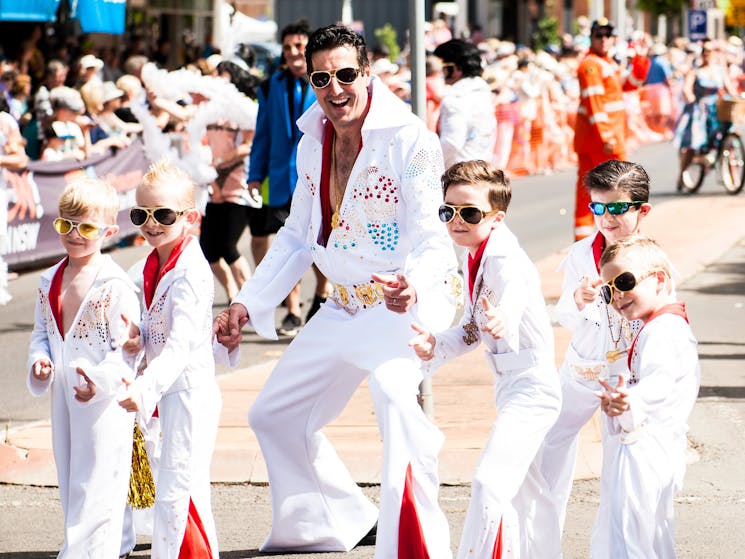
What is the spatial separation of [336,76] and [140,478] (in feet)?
5.10

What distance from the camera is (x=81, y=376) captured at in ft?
16.6

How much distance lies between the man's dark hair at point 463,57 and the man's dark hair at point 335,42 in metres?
5.67

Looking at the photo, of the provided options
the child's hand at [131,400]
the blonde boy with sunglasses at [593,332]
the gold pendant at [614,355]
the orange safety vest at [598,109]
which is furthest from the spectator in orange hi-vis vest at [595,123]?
the child's hand at [131,400]

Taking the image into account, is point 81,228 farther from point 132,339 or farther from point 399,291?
point 399,291

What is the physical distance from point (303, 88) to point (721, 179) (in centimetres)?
1107

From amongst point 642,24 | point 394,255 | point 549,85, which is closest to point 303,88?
point 394,255

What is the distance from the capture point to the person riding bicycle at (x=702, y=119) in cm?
1981

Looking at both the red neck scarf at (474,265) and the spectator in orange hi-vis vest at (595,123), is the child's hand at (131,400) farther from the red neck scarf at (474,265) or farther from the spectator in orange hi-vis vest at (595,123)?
the spectator in orange hi-vis vest at (595,123)

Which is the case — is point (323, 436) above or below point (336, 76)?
below

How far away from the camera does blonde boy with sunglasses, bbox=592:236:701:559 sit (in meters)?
4.58

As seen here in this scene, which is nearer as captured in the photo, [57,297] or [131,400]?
[131,400]

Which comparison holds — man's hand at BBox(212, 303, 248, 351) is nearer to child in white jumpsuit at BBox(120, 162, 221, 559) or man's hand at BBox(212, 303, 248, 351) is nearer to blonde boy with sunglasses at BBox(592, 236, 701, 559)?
child in white jumpsuit at BBox(120, 162, 221, 559)

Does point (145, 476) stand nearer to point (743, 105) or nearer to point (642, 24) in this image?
point (743, 105)

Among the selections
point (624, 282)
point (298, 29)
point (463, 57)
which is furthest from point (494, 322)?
point (463, 57)
